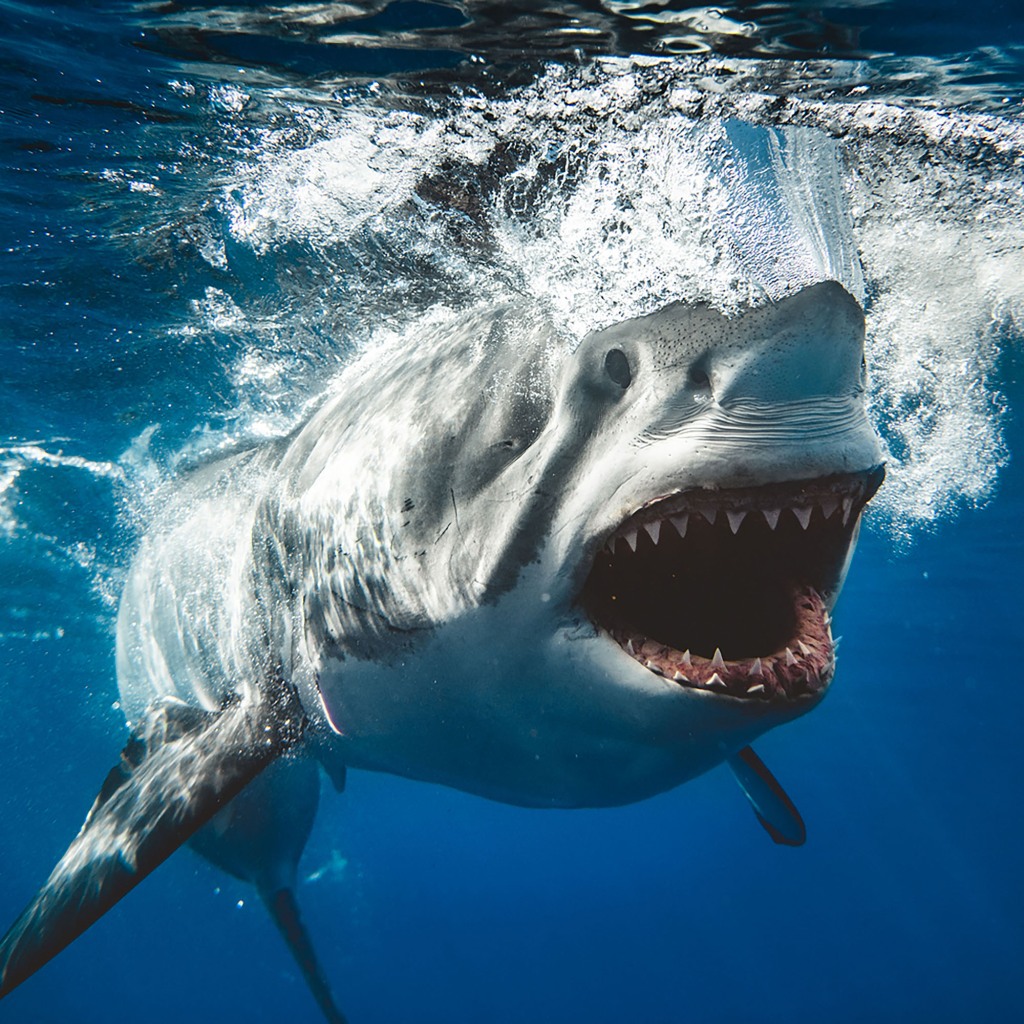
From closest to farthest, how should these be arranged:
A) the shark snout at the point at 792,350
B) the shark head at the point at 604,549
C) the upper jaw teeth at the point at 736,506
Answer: the shark snout at the point at 792,350 < the shark head at the point at 604,549 < the upper jaw teeth at the point at 736,506

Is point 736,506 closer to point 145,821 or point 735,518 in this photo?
point 735,518

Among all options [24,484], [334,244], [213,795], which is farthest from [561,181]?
[24,484]

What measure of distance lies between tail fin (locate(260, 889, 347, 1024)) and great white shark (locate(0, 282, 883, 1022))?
11.1 ft

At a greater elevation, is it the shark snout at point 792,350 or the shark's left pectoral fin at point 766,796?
the shark snout at point 792,350

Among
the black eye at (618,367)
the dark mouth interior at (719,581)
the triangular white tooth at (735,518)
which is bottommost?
the dark mouth interior at (719,581)

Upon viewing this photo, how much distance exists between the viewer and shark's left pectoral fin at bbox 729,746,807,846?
4816mm

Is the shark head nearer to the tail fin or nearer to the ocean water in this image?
the ocean water

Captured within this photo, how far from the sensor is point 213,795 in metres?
3.40

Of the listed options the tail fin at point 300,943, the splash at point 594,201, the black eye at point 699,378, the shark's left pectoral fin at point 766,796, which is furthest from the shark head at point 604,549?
the tail fin at point 300,943

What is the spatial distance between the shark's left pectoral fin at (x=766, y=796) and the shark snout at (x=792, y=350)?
382 centimetres

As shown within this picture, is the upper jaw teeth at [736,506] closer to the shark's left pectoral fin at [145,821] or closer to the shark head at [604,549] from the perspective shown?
the shark head at [604,549]

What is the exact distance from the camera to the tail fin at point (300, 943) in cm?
701

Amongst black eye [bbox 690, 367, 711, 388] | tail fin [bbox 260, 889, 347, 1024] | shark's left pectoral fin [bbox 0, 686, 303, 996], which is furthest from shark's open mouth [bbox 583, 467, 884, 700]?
tail fin [bbox 260, 889, 347, 1024]

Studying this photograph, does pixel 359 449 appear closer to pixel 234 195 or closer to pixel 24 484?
pixel 234 195
